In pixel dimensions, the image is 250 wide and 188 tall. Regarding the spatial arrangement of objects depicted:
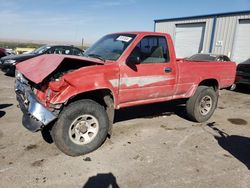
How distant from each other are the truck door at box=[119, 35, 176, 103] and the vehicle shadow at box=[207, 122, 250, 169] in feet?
4.44

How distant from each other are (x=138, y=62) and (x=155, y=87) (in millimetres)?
740

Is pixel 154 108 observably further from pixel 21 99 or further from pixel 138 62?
pixel 21 99

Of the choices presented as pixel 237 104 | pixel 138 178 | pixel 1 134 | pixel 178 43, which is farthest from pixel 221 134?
pixel 178 43

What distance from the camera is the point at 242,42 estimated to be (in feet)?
54.5

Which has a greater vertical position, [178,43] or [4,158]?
[178,43]

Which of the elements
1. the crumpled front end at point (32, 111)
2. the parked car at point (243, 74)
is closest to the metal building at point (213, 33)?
the parked car at point (243, 74)

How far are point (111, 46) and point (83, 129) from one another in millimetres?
A: 1797

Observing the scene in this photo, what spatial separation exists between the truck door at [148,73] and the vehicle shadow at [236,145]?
135cm

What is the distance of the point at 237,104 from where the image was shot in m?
8.97

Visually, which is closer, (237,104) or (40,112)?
(40,112)

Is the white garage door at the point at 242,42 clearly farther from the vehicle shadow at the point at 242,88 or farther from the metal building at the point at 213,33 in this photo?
the vehicle shadow at the point at 242,88

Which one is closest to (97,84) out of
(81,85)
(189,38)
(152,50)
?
(81,85)

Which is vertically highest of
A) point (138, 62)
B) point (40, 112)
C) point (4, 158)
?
point (138, 62)

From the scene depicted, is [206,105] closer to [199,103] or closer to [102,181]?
[199,103]
